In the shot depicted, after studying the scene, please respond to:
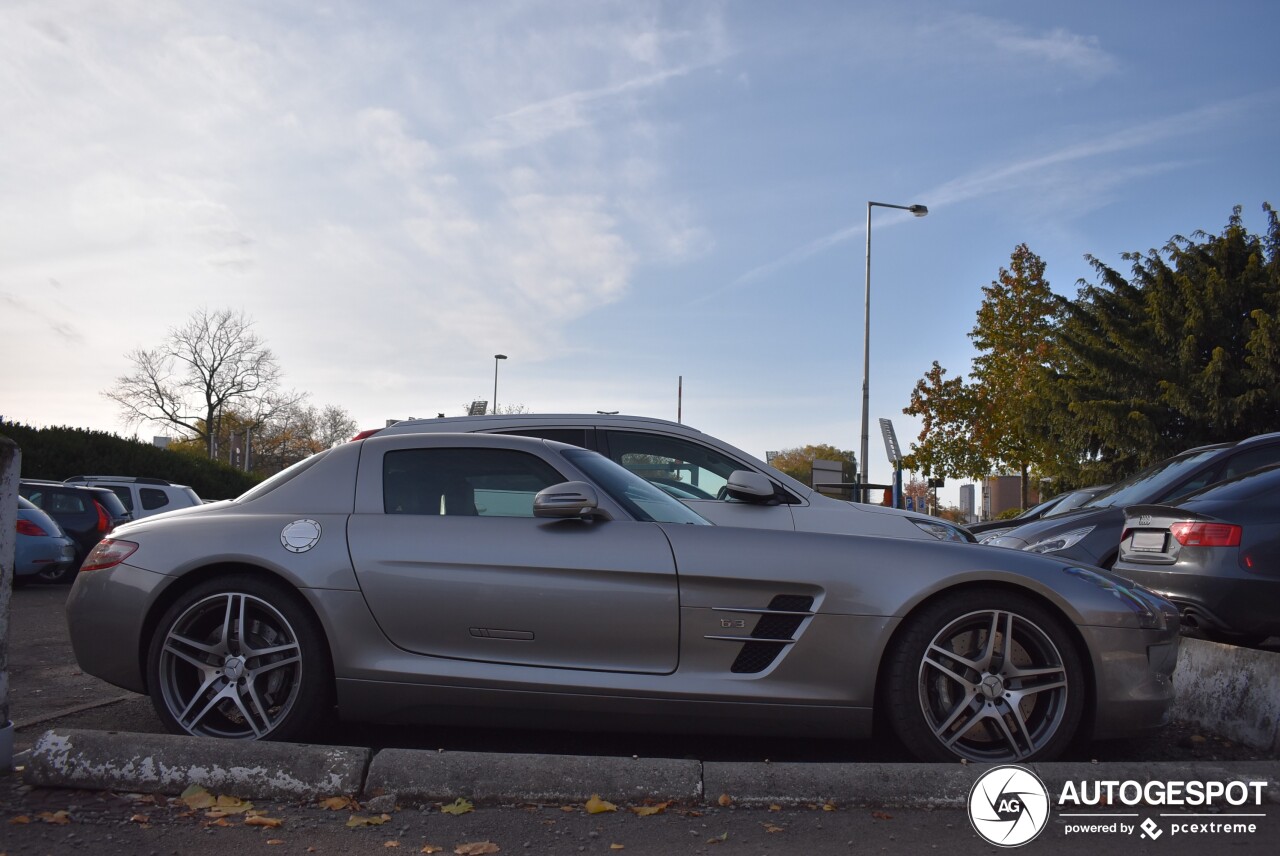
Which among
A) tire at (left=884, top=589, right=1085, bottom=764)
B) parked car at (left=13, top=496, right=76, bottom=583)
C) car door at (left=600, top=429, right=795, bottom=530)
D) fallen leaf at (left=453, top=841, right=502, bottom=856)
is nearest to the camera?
fallen leaf at (left=453, top=841, right=502, bottom=856)

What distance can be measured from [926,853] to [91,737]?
286 centimetres

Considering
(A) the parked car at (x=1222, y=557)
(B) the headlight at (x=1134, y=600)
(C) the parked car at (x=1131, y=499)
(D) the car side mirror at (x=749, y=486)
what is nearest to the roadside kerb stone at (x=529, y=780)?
(B) the headlight at (x=1134, y=600)

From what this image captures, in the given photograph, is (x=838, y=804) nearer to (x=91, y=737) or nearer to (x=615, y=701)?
(x=615, y=701)

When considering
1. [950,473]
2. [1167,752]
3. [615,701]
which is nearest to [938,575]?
[615,701]

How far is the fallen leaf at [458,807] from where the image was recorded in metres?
3.45

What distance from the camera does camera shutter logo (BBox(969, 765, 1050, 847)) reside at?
10.9ft

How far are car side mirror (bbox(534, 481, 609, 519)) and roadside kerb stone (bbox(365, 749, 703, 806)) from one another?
0.93 m

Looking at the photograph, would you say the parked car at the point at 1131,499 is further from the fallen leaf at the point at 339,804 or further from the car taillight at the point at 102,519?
the car taillight at the point at 102,519

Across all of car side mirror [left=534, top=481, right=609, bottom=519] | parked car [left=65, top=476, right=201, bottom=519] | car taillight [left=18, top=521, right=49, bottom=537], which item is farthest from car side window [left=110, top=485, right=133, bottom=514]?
car side mirror [left=534, top=481, right=609, bottom=519]

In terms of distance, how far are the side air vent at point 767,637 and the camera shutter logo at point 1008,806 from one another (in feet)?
2.73

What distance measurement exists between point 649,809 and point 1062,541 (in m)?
5.81

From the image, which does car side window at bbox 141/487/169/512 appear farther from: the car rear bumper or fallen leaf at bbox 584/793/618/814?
the car rear bumper

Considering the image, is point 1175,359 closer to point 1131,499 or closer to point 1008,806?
point 1131,499

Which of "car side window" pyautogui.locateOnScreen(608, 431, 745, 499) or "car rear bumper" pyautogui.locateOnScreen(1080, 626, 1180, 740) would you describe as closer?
"car rear bumper" pyautogui.locateOnScreen(1080, 626, 1180, 740)
